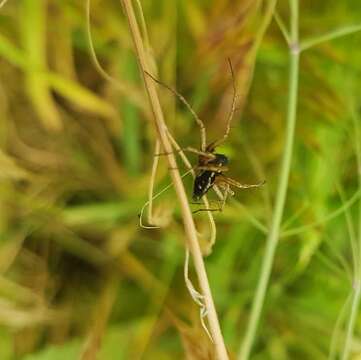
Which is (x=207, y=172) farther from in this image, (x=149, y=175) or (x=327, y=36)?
(x=149, y=175)

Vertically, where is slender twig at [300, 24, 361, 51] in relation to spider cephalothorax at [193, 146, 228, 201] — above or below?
above

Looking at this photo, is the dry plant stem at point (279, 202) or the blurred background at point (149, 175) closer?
the dry plant stem at point (279, 202)

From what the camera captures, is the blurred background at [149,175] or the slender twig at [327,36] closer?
the slender twig at [327,36]

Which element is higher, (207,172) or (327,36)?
(327,36)

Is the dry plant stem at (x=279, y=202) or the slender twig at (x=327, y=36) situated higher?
the slender twig at (x=327, y=36)

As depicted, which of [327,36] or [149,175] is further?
[149,175]

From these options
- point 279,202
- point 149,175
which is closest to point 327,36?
point 279,202

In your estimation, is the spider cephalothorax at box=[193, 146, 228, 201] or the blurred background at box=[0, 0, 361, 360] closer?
the spider cephalothorax at box=[193, 146, 228, 201]

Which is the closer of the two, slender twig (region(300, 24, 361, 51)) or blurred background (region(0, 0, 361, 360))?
slender twig (region(300, 24, 361, 51))

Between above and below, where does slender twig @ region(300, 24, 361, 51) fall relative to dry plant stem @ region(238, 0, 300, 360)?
above
